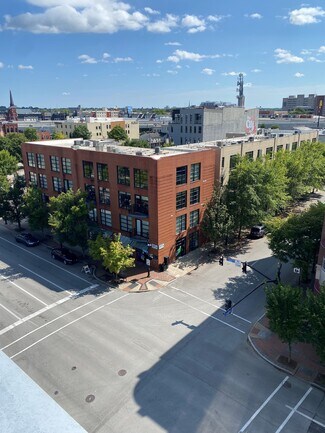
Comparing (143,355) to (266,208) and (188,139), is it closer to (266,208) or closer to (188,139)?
(266,208)

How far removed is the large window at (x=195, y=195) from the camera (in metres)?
41.8

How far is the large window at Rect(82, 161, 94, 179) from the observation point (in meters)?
43.8

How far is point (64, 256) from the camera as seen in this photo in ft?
137

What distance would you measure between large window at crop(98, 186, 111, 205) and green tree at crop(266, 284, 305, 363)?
1025 inches

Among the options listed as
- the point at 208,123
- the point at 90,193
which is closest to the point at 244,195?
the point at 90,193

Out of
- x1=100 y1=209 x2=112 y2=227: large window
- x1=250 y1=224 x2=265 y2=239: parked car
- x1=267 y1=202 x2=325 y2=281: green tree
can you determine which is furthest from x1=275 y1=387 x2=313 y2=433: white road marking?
x1=100 y1=209 x2=112 y2=227: large window

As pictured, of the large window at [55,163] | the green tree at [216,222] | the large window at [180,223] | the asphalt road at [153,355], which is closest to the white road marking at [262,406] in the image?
the asphalt road at [153,355]

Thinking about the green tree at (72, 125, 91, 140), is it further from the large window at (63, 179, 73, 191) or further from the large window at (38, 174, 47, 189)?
the large window at (63, 179, 73, 191)

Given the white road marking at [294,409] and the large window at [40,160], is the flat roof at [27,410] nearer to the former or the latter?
the white road marking at [294,409]

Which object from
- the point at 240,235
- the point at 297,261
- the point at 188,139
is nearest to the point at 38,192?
the point at 240,235

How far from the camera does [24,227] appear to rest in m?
56.1

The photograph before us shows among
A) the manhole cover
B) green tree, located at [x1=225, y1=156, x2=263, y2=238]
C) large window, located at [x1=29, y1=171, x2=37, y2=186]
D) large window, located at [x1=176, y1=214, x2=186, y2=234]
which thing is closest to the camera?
the manhole cover

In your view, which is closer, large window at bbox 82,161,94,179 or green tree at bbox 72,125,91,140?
large window at bbox 82,161,94,179

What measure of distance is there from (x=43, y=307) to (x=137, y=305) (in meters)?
9.35
